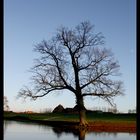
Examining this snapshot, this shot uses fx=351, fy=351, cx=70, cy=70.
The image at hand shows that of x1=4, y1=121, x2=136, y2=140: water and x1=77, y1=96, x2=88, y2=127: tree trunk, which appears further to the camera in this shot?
x1=77, y1=96, x2=88, y2=127: tree trunk

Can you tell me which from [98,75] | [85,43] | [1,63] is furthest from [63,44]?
[1,63]

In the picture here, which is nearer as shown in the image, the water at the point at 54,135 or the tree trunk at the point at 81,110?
the water at the point at 54,135

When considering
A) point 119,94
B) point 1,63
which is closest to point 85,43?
point 119,94

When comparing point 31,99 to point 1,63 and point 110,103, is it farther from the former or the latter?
point 1,63

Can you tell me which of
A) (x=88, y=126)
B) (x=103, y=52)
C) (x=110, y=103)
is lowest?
(x=88, y=126)

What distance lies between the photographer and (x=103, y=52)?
31953 mm

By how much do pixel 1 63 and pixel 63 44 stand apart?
28.8 metres

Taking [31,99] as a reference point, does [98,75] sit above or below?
above

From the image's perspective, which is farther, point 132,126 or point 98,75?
point 98,75

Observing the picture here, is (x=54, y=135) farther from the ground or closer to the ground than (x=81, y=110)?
closer to the ground

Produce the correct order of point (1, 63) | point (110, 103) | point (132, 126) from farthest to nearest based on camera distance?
point (110, 103), point (132, 126), point (1, 63)

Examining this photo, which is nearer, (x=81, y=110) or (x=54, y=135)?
(x=54, y=135)

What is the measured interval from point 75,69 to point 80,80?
111 cm

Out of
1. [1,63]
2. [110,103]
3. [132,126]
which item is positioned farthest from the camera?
[110,103]
